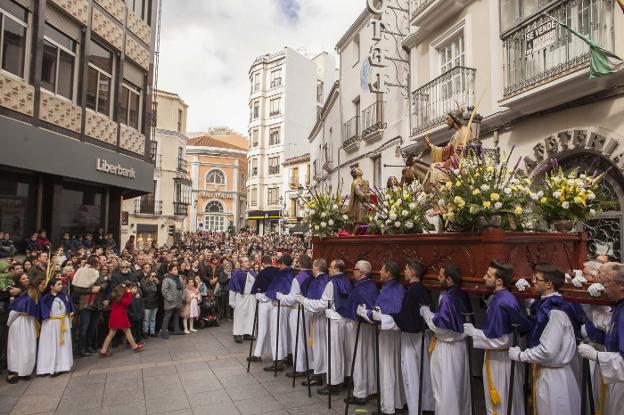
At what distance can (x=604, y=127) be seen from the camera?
7.89 metres

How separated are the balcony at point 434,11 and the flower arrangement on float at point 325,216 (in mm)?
6983

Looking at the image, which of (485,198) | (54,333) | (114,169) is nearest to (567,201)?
(485,198)

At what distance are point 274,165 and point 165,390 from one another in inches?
1654

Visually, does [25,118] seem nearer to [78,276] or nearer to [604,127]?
[78,276]

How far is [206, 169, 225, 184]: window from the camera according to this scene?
5501cm

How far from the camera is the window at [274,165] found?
48.0 m

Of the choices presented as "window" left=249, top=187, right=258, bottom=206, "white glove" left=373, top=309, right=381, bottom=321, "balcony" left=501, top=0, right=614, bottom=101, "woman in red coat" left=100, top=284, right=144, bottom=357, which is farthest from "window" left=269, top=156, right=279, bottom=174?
"white glove" left=373, top=309, right=381, bottom=321

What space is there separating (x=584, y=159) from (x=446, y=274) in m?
5.24

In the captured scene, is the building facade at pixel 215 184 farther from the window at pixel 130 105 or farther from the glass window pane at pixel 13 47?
the glass window pane at pixel 13 47

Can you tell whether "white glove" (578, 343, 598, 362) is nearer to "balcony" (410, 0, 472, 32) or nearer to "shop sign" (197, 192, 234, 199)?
"balcony" (410, 0, 472, 32)

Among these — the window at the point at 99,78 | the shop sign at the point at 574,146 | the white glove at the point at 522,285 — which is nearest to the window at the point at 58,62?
the window at the point at 99,78

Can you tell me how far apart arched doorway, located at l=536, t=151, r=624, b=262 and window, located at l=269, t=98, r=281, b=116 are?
1597 inches

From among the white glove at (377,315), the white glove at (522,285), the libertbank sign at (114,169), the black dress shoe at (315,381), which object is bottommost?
the black dress shoe at (315,381)

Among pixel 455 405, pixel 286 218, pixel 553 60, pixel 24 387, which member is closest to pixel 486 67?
pixel 553 60
